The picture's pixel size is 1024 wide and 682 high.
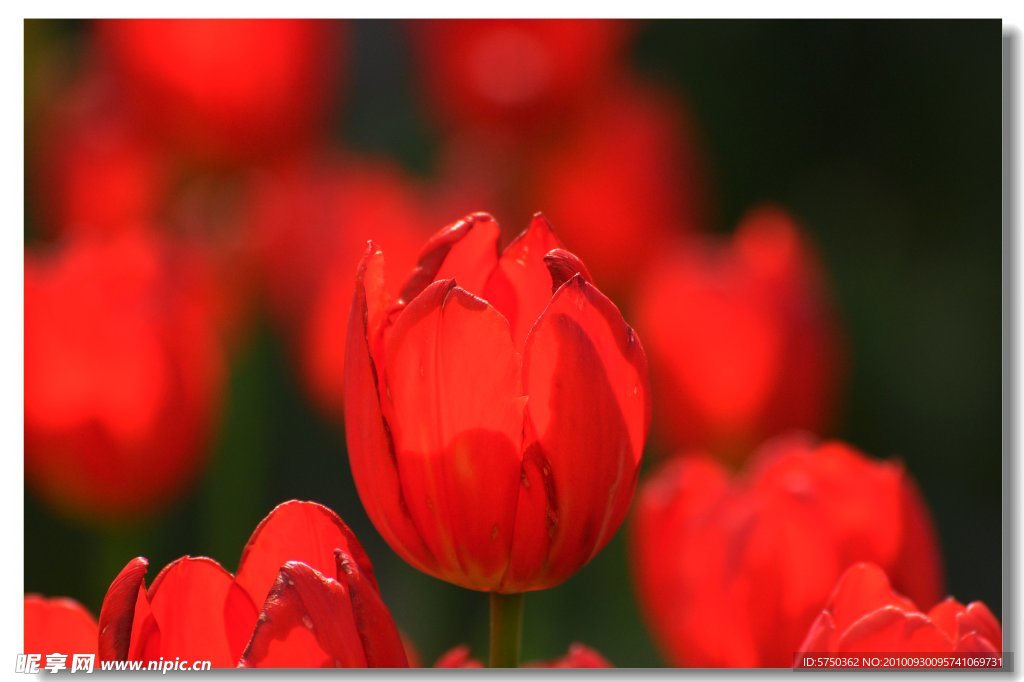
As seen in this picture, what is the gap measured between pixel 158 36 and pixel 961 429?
73cm

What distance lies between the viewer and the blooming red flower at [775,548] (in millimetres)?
678

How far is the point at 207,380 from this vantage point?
1.04m

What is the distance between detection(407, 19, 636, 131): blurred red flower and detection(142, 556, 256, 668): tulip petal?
2.36 feet

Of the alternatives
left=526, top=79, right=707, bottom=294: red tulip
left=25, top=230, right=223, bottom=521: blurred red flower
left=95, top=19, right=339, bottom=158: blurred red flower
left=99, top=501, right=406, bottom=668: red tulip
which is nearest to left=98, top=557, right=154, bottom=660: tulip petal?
left=99, top=501, right=406, bottom=668: red tulip

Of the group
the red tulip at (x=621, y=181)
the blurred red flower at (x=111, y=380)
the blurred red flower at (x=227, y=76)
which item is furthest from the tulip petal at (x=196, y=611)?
the red tulip at (x=621, y=181)

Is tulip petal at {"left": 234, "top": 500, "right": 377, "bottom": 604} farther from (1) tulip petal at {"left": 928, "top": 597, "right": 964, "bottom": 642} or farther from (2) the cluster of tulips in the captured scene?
(1) tulip petal at {"left": 928, "top": 597, "right": 964, "bottom": 642}

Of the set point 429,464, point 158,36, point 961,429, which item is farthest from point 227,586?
point 961,429

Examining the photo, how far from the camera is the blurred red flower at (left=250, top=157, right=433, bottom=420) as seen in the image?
45.4 inches

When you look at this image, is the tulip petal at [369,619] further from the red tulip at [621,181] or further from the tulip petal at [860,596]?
the red tulip at [621,181]

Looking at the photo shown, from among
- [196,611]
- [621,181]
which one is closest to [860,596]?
[196,611]

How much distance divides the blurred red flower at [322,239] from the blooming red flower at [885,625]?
1.97 ft

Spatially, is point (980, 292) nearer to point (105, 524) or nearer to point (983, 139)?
point (983, 139)

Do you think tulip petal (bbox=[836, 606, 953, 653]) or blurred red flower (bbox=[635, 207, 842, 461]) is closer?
tulip petal (bbox=[836, 606, 953, 653])

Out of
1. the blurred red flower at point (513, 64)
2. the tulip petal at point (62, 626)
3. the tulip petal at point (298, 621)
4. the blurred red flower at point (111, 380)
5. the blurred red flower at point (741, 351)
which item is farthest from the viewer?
the blurred red flower at point (513, 64)
